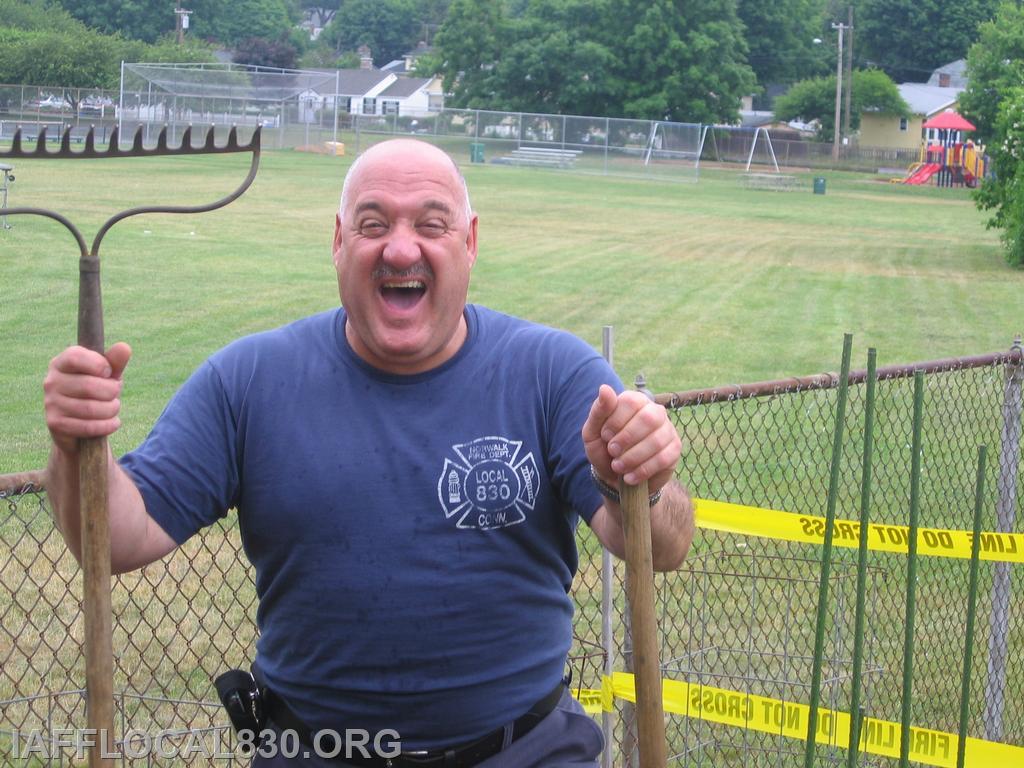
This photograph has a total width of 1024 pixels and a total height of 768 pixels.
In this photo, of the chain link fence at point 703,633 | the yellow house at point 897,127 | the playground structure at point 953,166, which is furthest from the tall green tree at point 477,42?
the chain link fence at point 703,633

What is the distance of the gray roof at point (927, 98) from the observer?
8969cm

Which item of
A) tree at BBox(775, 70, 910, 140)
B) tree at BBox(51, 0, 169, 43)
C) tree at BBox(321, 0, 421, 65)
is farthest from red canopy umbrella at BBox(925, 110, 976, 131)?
tree at BBox(321, 0, 421, 65)

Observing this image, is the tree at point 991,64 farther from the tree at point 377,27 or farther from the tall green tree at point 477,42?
the tree at point 377,27

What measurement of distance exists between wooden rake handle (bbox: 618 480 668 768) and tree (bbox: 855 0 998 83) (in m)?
109

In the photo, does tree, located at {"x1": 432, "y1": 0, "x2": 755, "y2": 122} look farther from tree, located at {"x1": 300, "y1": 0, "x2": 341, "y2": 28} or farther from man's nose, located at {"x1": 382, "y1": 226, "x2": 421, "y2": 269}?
tree, located at {"x1": 300, "y1": 0, "x2": 341, "y2": 28}

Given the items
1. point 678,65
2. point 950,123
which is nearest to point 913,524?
point 950,123

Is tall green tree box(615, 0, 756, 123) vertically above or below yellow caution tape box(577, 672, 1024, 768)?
above

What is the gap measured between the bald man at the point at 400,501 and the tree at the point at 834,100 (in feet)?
278

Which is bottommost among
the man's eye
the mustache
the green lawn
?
the green lawn

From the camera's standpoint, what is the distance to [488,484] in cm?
272

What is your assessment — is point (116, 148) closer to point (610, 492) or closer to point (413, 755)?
point (610, 492)

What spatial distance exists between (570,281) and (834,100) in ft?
235

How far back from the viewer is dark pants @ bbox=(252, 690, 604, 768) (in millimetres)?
2748

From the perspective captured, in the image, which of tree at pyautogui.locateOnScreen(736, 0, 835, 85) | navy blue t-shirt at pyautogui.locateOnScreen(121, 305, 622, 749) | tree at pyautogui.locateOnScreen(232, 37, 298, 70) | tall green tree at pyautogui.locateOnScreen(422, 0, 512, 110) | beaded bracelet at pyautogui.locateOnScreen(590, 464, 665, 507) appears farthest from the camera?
tree at pyautogui.locateOnScreen(736, 0, 835, 85)
